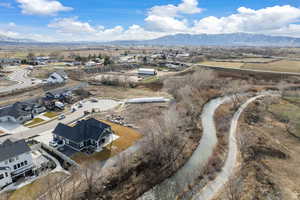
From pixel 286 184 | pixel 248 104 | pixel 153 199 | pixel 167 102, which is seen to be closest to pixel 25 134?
pixel 153 199

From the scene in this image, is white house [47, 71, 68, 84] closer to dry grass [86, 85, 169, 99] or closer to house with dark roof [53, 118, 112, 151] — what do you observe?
dry grass [86, 85, 169, 99]

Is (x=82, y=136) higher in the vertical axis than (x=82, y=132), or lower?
lower

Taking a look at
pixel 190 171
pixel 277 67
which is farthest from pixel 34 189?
pixel 277 67

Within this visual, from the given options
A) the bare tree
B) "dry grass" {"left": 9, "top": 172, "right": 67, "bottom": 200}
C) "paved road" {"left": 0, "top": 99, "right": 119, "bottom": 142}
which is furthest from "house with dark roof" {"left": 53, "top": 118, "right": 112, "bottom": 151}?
the bare tree

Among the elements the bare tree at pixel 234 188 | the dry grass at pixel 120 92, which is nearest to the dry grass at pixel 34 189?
the bare tree at pixel 234 188

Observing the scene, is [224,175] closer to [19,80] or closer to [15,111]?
[15,111]

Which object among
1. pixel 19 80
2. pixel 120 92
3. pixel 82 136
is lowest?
pixel 82 136
